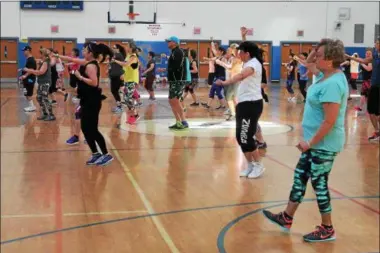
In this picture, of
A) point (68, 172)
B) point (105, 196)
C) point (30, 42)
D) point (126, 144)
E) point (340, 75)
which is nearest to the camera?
point (340, 75)

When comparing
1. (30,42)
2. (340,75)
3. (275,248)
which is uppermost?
(30,42)

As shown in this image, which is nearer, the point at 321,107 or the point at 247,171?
the point at 321,107

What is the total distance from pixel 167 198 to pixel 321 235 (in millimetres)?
1783

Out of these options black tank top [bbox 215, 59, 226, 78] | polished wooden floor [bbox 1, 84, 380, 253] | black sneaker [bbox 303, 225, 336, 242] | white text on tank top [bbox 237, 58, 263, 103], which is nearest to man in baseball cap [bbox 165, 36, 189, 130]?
polished wooden floor [bbox 1, 84, 380, 253]

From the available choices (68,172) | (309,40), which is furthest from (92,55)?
(309,40)

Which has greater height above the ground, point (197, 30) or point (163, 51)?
point (197, 30)

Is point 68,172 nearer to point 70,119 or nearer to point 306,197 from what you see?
point 306,197

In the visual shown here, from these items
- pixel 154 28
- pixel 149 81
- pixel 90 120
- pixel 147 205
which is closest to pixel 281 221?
pixel 147 205

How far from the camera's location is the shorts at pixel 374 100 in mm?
8992

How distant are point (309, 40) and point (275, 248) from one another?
79.0 ft

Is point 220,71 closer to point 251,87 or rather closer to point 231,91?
point 231,91

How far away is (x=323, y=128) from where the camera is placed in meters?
3.81

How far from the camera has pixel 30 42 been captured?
83.0 ft

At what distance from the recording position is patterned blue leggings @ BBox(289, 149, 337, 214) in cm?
399
